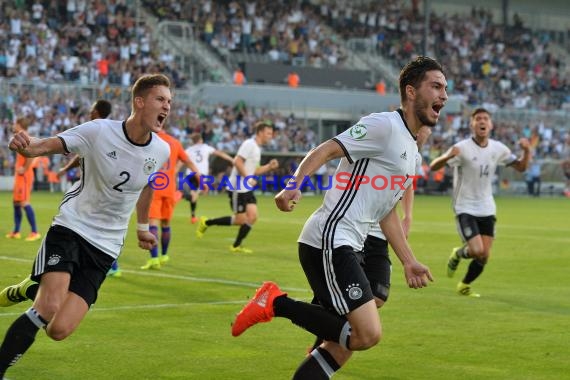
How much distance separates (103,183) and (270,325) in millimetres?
3164

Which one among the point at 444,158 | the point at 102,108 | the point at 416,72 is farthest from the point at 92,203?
the point at 444,158

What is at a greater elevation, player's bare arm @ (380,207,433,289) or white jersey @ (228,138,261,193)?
player's bare arm @ (380,207,433,289)

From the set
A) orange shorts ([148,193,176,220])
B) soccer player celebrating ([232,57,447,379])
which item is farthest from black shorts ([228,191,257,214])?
soccer player celebrating ([232,57,447,379])

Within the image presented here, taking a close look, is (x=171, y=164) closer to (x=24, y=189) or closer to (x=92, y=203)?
(x=24, y=189)

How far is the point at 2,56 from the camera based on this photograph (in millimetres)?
41125

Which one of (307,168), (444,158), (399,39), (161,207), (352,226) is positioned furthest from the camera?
(399,39)

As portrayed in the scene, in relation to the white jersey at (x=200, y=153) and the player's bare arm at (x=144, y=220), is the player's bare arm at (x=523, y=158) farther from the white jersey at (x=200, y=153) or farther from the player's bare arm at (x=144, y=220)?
the white jersey at (x=200, y=153)

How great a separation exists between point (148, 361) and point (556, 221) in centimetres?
2235

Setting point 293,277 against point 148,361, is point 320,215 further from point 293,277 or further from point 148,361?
point 293,277

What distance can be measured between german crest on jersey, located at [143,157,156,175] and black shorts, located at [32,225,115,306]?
2.41 feet

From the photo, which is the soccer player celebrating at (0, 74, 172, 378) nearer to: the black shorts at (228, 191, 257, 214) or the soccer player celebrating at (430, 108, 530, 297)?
the soccer player celebrating at (430, 108, 530, 297)

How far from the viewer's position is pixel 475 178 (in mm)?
13734

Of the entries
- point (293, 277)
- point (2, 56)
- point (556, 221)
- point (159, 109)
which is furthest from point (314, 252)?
point (2, 56)

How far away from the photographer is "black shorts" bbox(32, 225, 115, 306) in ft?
24.6
